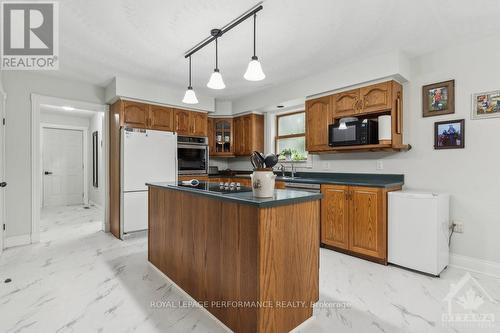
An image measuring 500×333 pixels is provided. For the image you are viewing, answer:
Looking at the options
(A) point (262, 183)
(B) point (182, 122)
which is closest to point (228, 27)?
(A) point (262, 183)

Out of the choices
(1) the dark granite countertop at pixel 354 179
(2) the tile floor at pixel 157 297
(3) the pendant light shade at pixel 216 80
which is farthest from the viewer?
(1) the dark granite countertop at pixel 354 179

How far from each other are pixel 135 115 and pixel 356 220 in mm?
3461

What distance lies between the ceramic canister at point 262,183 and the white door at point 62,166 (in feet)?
22.9

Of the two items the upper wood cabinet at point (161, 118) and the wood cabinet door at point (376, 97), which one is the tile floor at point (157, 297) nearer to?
the wood cabinet door at point (376, 97)

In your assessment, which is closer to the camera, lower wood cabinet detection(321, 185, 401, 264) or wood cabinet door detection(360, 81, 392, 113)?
lower wood cabinet detection(321, 185, 401, 264)

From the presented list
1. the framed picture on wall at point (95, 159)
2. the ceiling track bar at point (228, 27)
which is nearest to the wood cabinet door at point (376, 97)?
the ceiling track bar at point (228, 27)

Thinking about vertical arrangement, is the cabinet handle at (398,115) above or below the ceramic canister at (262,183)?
above

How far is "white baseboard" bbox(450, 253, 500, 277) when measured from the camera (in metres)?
2.54

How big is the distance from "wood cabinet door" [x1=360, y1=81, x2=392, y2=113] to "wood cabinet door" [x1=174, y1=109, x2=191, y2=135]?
2830 mm

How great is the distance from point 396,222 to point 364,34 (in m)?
1.98

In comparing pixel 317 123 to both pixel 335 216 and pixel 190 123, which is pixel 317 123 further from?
pixel 190 123

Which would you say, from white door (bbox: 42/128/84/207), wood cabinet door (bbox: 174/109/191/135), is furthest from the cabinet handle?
white door (bbox: 42/128/84/207)

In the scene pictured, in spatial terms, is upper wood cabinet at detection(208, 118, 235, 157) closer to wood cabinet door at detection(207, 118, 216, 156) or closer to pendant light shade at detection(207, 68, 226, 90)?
wood cabinet door at detection(207, 118, 216, 156)

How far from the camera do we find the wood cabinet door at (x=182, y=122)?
434 centimetres
